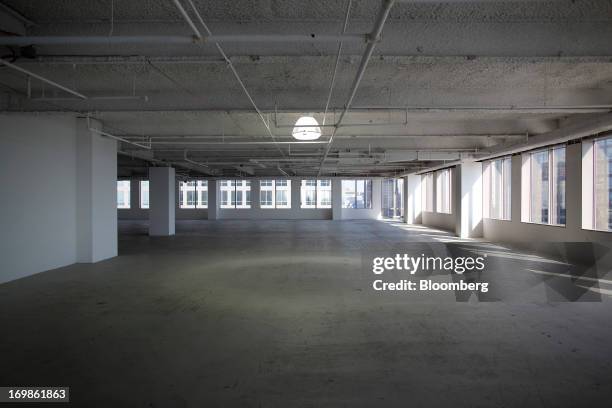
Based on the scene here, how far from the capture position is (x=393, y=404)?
7.14ft

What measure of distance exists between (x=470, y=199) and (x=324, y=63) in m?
8.89

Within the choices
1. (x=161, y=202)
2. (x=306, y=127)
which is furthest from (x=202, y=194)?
(x=306, y=127)

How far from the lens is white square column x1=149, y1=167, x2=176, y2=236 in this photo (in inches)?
506

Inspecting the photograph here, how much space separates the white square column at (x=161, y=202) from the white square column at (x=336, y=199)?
961cm

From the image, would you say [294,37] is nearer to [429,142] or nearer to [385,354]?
[385,354]

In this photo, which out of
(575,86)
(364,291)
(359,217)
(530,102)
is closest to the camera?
(364,291)

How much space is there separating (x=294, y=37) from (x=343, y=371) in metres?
2.40

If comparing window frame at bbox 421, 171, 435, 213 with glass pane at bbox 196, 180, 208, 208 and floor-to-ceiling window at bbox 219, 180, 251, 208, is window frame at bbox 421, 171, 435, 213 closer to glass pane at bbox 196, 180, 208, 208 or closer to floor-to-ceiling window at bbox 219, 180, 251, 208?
floor-to-ceiling window at bbox 219, 180, 251, 208

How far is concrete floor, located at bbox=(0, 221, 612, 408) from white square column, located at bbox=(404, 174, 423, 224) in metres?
12.3

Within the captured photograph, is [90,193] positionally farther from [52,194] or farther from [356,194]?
[356,194]

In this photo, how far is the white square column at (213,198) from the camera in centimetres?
2052

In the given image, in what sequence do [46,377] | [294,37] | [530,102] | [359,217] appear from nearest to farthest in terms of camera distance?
[46,377] → [294,37] → [530,102] → [359,217]

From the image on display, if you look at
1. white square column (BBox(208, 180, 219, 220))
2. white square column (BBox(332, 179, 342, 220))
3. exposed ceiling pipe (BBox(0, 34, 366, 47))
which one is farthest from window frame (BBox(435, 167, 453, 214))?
exposed ceiling pipe (BBox(0, 34, 366, 47))

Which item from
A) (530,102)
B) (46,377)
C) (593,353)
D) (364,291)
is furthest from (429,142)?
(46,377)
